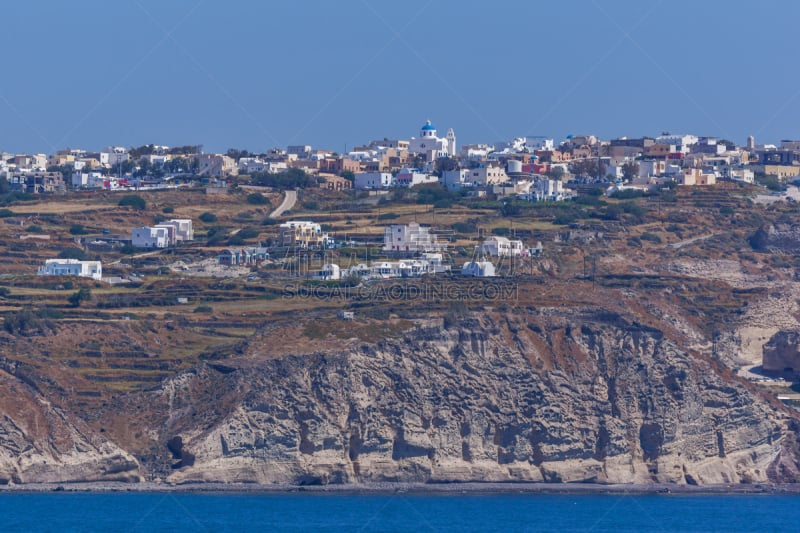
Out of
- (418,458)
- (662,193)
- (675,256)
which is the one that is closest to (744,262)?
(675,256)

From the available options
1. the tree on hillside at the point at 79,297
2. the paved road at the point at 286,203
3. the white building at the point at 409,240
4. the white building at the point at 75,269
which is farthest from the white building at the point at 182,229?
the tree on hillside at the point at 79,297

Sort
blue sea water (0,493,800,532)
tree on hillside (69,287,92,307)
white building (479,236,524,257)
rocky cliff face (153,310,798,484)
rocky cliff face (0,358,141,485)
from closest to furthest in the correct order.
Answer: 1. blue sea water (0,493,800,532)
2. rocky cliff face (0,358,141,485)
3. rocky cliff face (153,310,798,484)
4. tree on hillside (69,287,92,307)
5. white building (479,236,524,257)

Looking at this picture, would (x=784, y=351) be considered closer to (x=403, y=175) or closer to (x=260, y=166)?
(x=403, y=175)

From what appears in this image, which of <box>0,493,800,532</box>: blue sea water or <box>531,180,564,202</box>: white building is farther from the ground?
<box>531,180,564,202</box>: white building

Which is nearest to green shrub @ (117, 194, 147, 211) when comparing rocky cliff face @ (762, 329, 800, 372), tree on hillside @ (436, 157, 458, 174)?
tree on hillside @ (436, 157, 458, 174)

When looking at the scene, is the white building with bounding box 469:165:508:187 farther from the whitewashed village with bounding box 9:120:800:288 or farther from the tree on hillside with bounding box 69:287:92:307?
the tree on hillside with bounding box 69:287:92:307

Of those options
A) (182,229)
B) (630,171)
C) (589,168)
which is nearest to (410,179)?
(589,168)
